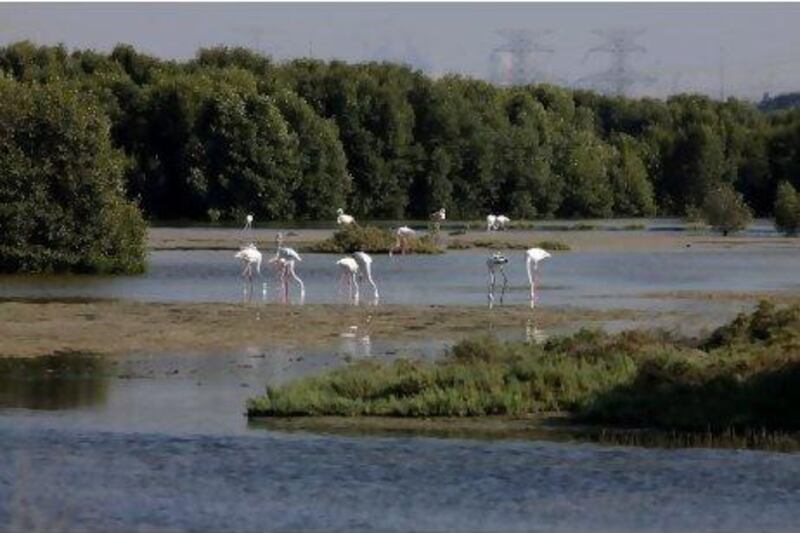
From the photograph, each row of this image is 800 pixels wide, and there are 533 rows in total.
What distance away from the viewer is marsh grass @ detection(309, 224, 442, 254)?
187 ft

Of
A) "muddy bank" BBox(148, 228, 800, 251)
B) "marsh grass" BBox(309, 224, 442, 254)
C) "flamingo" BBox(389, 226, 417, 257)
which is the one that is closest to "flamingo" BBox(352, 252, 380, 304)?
"flamingo" BBox(389, 226, 417, 257)

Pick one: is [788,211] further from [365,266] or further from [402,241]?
[365,266]

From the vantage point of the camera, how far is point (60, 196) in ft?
148

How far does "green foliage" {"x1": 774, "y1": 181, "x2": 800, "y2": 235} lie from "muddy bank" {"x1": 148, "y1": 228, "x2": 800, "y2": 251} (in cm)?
185

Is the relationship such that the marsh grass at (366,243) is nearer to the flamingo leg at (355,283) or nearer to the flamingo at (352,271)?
the flamingo at (352,271)

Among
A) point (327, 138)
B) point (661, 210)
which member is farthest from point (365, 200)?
point (661, 210)

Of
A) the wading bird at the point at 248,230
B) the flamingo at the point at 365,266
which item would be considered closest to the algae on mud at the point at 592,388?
the flamingo at the point at 365,266

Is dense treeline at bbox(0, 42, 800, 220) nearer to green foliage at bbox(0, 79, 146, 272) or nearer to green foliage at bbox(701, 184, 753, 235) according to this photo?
green foliage at bbox(701, 184, 753, 235)

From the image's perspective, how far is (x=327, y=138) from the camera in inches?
3398

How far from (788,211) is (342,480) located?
196ft

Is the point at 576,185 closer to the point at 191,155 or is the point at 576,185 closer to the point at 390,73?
the point at 390,73

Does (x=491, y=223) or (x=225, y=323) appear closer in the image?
(x=225, y=323)

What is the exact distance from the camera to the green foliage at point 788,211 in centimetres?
7400

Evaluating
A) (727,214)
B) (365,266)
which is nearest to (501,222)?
(727,214)
